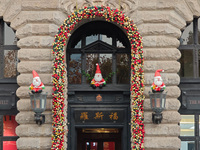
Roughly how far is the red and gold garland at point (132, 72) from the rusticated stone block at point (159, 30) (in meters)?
0.33

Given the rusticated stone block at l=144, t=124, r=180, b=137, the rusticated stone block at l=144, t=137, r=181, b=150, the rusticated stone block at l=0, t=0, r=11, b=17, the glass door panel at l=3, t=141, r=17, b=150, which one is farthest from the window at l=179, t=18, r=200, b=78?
the glass door panel at l=3, t=141, r=17, b=150

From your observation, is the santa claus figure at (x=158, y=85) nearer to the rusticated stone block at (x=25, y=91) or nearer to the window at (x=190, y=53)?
the window at (x=190, y=53)

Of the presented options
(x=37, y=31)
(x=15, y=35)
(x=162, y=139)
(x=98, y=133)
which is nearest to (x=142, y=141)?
(x=162, y=139)

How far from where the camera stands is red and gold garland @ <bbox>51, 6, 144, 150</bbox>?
10.9 meters

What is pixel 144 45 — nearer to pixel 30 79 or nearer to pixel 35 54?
pixel 35 54

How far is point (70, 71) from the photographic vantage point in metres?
12.1

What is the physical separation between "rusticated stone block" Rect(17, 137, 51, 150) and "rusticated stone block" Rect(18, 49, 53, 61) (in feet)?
8.79

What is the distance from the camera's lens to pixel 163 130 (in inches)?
430

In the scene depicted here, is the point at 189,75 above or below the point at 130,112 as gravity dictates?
above

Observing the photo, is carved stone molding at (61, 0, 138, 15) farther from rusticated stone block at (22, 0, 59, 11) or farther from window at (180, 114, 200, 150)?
window at (180, 114, 200, 150)

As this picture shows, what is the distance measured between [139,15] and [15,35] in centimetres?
457

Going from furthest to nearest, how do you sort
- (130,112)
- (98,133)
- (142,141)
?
(98,133)
(130,112)
(142,141)

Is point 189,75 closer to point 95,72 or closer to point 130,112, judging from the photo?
point 130,112

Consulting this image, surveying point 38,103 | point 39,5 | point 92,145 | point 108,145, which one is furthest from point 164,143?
point 39,5
